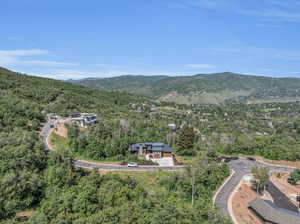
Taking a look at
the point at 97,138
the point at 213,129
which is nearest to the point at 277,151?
the point at 213,129

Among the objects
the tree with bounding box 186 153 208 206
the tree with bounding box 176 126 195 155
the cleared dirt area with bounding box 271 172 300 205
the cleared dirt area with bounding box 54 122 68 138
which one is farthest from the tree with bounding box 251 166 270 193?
the cleared dirt area with bounding box 54 122 68 138

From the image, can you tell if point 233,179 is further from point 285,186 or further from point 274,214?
point 274,214

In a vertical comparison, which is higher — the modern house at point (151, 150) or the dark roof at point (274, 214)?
the modern house at point (151, 150)

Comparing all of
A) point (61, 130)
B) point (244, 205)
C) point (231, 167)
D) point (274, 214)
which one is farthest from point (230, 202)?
point (61, 130)

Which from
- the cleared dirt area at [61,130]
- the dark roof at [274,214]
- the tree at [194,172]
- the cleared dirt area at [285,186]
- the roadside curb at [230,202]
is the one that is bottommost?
the cleared dirt area at [285,186]

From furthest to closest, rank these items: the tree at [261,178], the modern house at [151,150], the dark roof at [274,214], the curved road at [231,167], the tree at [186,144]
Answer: the tree at [186,144] → the modern house at [151,150] → the tree at [261,178] → the curved road at [231,167] → the dark roof at [274,214]

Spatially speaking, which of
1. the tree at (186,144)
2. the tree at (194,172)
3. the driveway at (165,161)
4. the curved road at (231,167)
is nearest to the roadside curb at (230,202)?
the curved road at (231,167)

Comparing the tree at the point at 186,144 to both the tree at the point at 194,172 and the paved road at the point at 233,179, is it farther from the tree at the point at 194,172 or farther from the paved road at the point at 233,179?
the tree at the point at 194,172
